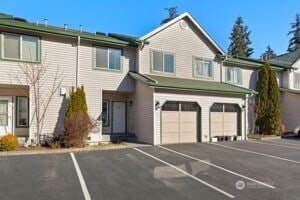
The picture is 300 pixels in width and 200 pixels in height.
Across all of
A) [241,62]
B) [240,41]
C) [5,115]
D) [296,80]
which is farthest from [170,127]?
[240,41]

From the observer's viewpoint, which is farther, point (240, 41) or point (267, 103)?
point (240, 41)

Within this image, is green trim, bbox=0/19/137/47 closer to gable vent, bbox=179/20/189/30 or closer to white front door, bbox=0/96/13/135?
gable vent, bbox=179/20/189/30

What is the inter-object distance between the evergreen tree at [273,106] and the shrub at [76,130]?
1493cm

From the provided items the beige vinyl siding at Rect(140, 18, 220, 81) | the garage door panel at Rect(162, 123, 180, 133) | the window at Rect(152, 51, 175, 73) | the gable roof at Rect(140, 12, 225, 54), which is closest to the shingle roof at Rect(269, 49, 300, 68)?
the gable roof at Rect(140, 12, 225, 54)

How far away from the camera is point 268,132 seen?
914 inches

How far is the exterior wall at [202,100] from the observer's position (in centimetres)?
1662

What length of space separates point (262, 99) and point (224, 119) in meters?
5.90

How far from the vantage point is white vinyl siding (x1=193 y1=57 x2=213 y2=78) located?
2098 centimetres

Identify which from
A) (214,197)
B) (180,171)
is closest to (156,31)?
(180,171)

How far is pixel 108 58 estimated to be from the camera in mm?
17906

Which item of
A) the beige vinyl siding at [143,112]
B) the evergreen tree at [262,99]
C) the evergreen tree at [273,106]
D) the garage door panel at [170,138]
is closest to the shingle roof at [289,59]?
the evergreen tree at [273,106]

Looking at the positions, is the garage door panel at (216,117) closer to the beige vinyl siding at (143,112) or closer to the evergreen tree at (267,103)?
the beige vinyl siding at (143,112)

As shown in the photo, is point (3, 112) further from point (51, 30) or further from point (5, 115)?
point (51, 30)

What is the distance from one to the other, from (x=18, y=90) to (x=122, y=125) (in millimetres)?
6624
